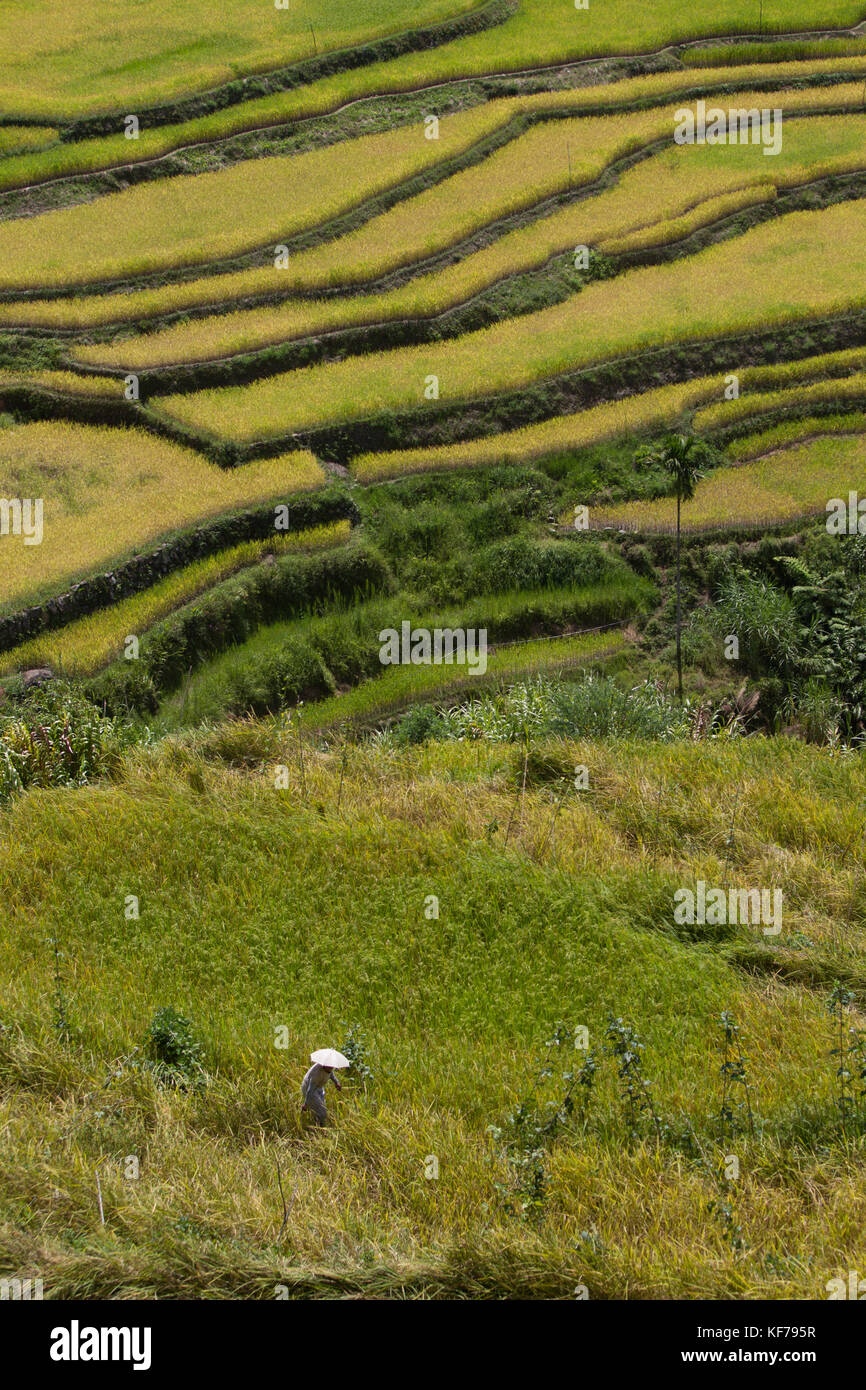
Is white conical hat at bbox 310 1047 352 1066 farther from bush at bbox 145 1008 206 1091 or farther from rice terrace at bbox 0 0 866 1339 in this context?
bush at bbox 145 1008 206 1091

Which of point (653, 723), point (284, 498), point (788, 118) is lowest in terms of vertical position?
point (653, 723)

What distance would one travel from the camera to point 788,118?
3167 cm

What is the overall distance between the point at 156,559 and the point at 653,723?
779 centimetres

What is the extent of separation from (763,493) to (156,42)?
21411 millimetres

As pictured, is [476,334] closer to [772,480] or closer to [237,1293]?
[772,480]

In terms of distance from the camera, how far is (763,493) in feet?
68.1

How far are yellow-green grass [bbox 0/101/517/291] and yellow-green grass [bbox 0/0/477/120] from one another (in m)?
3.26

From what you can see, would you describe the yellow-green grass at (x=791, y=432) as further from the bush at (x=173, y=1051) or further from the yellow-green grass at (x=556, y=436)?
the bush at (x=173, y=1051)

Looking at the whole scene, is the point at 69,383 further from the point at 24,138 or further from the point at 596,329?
the point at 24,138

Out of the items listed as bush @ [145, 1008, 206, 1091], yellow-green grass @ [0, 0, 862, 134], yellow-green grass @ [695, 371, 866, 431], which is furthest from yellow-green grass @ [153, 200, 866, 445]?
bush @ [145, 1008, 206, 1091]

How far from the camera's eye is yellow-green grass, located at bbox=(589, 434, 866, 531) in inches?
795

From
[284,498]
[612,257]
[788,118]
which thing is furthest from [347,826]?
[788,118]

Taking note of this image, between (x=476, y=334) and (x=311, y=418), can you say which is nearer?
(x=311, y=418)

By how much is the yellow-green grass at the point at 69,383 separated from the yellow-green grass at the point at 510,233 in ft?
1.55
